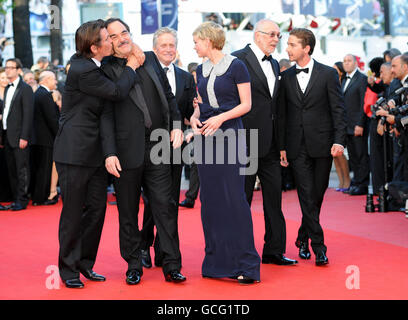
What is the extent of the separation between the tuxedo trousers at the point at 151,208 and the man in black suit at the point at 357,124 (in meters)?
6.02

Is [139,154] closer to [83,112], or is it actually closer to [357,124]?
[83,112]

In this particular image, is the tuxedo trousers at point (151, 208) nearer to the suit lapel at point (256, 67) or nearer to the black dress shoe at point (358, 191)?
the suit lapel at point (256, 67)

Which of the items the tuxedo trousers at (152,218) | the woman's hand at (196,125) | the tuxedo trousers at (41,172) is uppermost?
the woman's hand at (196,125)

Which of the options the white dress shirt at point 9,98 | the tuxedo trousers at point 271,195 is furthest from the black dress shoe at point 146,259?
the white dress shirt at point 9,98

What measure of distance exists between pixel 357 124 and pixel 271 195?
17.6ft

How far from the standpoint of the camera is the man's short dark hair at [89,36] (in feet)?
17.1

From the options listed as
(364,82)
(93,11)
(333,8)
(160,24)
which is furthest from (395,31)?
(93,11)

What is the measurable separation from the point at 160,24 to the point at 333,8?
581 centimetres

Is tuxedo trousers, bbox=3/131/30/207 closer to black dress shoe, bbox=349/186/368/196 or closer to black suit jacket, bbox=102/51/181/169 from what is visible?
black dress shoe, bbox=349/186/368/196

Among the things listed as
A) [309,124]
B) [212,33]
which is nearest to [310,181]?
[309,124]

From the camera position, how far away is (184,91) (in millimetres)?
6348

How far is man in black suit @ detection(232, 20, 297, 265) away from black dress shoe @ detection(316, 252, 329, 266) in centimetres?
19

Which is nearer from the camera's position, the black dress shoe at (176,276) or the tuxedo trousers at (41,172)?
the black dress shoe at (176,276)

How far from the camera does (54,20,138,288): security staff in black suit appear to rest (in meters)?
5.18
